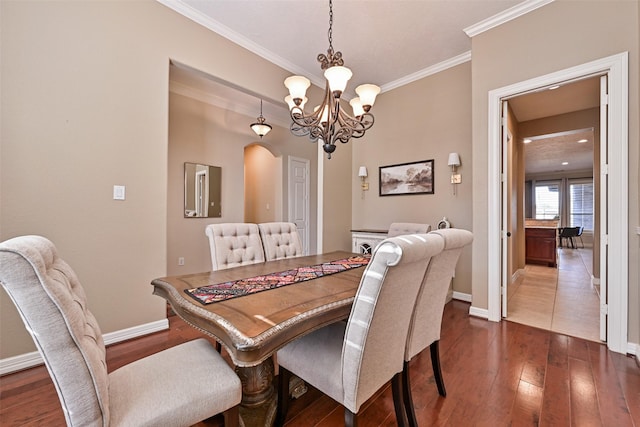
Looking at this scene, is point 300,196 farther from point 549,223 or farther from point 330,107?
point 549,223

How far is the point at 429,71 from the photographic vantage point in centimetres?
372

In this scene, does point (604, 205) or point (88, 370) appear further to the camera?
point (604, 205)

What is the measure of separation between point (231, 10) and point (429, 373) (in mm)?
3526

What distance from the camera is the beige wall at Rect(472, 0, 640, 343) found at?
2084mm

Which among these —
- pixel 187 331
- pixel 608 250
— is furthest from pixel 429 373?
pixel 187 331

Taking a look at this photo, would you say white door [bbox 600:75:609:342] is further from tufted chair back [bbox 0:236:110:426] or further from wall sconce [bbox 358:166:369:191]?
tufted chair back [bbox 0:236:110:426]

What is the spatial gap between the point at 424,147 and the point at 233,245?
9.73 feet

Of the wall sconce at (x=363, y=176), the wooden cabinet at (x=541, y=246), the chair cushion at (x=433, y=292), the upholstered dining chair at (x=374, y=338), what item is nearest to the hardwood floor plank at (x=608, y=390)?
the chair cushion at (x=433, y=292)

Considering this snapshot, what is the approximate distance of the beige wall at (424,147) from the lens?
3438 mm

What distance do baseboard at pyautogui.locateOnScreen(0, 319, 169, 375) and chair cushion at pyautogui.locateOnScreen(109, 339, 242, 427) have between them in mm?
1381

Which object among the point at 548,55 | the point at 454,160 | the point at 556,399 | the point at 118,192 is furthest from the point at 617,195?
the point at 118,192

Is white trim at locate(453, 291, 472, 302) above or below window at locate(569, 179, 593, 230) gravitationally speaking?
below

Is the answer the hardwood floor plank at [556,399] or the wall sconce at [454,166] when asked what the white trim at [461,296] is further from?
the hardwood floor plank at [556,399]

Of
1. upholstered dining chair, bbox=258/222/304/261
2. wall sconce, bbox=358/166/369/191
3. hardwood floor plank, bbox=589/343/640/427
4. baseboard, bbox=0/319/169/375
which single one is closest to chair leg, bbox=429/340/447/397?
hardwood floor plank, bbox=589/343/640/427
